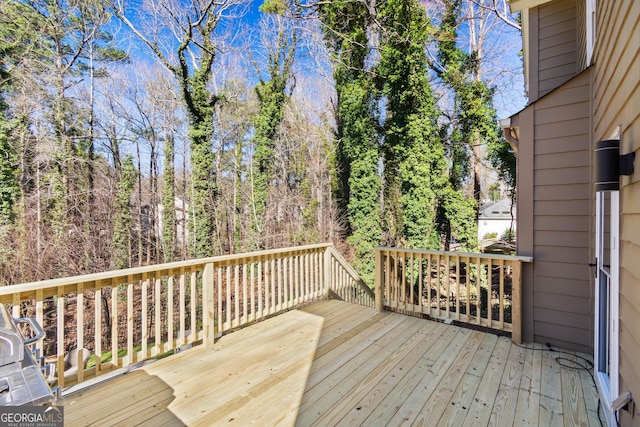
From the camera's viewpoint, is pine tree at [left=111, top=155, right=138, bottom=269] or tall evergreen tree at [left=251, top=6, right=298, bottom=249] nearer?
pine tree at [left=111, top=155, right=138, bottom=269]

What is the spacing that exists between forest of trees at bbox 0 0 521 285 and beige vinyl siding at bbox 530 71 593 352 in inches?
232

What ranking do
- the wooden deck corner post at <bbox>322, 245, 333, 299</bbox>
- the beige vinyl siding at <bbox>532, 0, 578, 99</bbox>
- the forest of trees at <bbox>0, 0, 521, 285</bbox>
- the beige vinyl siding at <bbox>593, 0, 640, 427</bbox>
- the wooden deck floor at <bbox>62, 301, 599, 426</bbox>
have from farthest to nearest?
the forest of trees at <bbox>0, 0, 521, 285</bbox> < the wooden deck corner post at <bbox>322, 245, 333, 299</bbox> < the beige vinyl siding at <bbox>532, 0, 578, 99</bbox> < the wooden deck floor at <bbox>62, 301, 599, 426</bbox> < the beige vinyl siding at <bbox>593, 0, 640, 427</bbox>

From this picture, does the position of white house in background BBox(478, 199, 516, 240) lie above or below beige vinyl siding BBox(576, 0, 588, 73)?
below

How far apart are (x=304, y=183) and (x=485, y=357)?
30.9 ft

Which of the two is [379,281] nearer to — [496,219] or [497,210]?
[496,219]

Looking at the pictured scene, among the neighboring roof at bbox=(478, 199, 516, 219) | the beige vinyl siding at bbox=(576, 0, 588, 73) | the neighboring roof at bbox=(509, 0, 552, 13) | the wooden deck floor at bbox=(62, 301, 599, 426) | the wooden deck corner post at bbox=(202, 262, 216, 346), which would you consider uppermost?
the neighboring roof at bbox=(509, 0, 552, 13)

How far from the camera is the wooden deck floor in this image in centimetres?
197

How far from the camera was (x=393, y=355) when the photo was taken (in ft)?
9.31

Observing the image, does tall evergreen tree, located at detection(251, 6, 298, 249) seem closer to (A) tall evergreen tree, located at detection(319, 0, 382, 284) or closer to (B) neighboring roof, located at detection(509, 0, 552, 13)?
(A) tall evergreen tree, located at detection(319, 0, 382, 284)

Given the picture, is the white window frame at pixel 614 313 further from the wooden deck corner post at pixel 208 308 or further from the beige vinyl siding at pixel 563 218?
the wooden deck corner post at pixel 208 308

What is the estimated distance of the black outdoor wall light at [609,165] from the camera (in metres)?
1.47

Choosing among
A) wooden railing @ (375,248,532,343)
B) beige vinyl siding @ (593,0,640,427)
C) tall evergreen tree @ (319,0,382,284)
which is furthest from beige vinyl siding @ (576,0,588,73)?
tall evergreen tree @ (319,0,382,284)

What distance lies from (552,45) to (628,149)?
9.86ft

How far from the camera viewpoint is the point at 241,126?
471 inches
